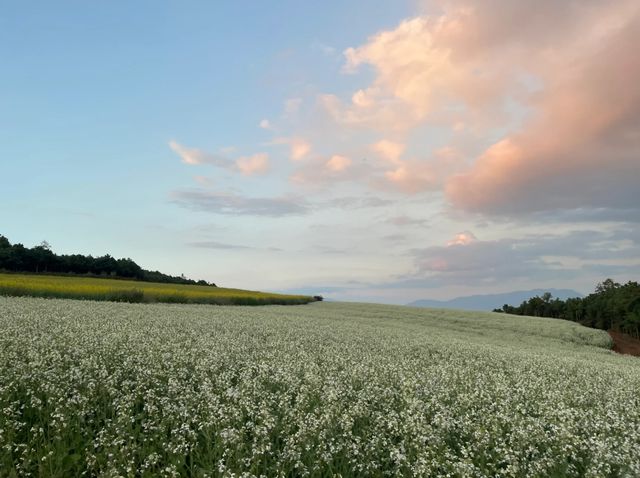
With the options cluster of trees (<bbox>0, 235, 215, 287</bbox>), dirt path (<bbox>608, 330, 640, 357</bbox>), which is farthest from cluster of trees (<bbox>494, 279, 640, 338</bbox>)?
cluster of trees (<bbox>0, 235, 215, 287</bbox>)

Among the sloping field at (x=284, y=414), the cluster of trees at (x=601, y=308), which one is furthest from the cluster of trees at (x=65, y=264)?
the sloping field at (x=284, y=414)

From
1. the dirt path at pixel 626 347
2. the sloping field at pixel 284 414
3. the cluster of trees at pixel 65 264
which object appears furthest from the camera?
the cluster of trees at pixel 65 264

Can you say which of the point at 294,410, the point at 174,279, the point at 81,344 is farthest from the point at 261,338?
the point at 174,279

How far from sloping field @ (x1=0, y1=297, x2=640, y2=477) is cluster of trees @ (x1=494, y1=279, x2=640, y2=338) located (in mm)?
69637

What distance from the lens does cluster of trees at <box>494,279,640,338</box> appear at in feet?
236

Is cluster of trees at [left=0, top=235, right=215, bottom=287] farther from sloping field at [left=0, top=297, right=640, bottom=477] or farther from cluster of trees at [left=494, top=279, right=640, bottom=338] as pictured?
sloping field at [left=0, top=297, right=640, bottom=477]

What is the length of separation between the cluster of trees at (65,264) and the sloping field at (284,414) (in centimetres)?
7994

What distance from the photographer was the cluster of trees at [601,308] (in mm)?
71994

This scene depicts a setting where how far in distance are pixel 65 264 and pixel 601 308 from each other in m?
100

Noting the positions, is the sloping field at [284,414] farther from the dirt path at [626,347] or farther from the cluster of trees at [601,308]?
the cluster of trees at [601,308]

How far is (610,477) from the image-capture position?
6477 mm

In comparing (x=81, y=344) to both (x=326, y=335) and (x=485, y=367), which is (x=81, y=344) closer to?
(x=326, y=335)

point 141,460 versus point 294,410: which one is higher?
point 294,410

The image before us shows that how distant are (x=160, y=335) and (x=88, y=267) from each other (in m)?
82.7
